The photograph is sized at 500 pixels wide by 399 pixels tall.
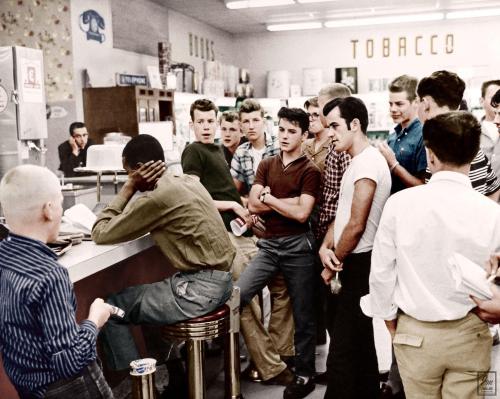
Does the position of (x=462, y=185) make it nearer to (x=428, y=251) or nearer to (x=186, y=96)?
(x=428, y=251)

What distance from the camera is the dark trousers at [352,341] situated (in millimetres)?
2832

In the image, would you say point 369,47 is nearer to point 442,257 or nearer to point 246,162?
point 246,162

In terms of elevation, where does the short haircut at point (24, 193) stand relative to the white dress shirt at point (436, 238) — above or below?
above

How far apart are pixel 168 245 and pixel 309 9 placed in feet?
25.2

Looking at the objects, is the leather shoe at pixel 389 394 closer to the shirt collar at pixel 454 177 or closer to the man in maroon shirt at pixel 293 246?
the man in maroon shirt at pixel 293 246

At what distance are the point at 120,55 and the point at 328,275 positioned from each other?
18.6 ft

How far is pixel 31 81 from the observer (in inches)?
156

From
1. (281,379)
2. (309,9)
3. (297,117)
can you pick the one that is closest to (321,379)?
(281,379)

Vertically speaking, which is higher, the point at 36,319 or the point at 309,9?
the point at 309,9

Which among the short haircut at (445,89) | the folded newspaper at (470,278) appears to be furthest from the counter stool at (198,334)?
the short haircut at (445,89)

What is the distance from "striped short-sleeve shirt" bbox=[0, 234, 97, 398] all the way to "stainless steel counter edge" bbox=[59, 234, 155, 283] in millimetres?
490

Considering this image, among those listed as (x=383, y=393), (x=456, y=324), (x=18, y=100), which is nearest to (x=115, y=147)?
(x=18, y=100)

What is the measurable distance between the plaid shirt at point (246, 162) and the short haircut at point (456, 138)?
226 centimetres

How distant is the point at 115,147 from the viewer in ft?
12.3
